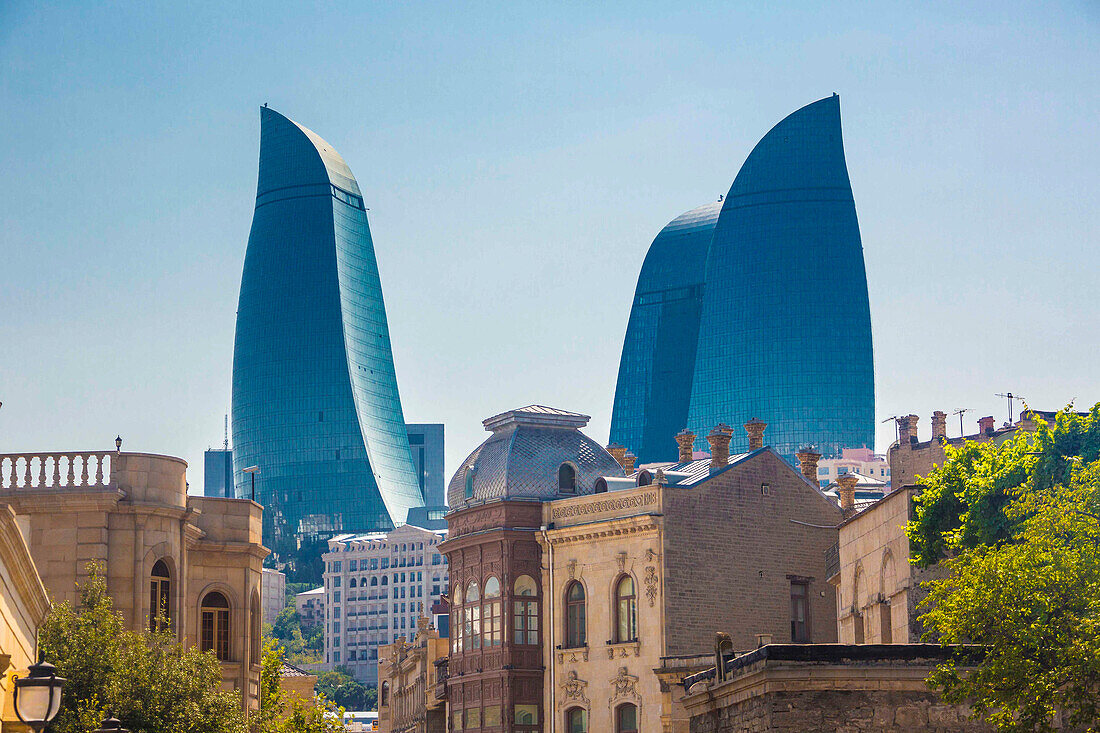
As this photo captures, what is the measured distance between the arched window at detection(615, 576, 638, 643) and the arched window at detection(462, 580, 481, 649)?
6.70 meters

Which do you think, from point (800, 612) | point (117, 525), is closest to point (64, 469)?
point (117, 525)

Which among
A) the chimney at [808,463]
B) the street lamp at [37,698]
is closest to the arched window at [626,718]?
the chimney at [808,463]

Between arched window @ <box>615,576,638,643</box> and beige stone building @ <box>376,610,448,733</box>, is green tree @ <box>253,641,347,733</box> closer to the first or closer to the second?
arched window @ <box>615,576,638,643</box>

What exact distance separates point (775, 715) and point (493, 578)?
135ft

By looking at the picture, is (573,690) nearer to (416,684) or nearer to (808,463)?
(808,463)

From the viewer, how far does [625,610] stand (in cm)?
7325

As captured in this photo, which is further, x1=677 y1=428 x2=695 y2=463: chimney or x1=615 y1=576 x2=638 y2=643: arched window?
x1=677 y1=428 x2=695 y2=463: chimney

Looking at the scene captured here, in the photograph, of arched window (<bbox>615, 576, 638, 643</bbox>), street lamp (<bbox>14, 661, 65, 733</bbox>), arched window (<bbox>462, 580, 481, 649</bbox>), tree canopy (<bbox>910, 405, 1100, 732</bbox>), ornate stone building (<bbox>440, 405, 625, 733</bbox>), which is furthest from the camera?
arched window (<bbox>462, 580, 481, 649</bbox>)

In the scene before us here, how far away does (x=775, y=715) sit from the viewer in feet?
118

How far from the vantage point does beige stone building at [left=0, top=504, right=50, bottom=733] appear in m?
27.8

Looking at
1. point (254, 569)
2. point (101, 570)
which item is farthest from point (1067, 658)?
point (254, 569)

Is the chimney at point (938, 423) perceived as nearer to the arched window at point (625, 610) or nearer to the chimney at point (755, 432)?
the chimney at point (755, 432)

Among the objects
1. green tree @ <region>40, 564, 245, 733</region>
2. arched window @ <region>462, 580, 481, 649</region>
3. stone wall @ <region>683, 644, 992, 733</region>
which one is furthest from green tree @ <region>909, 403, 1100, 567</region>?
arched window @ <region>462, 580, 481, 649</region>

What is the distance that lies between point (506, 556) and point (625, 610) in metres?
5.79
